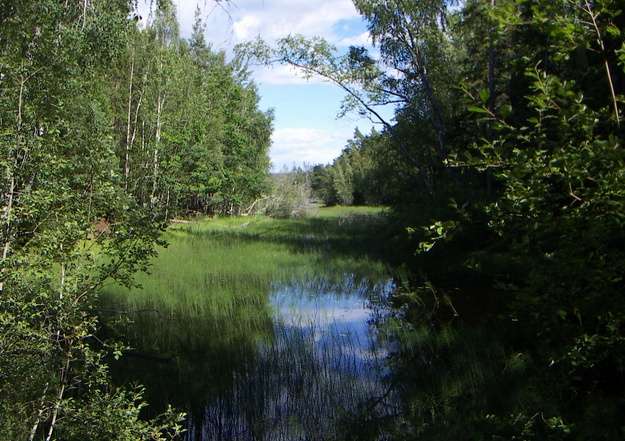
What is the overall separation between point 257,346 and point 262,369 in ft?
3.33

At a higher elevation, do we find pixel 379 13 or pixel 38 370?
pixel 379 13

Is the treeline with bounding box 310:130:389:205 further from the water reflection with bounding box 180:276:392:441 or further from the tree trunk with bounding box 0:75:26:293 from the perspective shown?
the tree trunk with bounding box 0:75:26:293

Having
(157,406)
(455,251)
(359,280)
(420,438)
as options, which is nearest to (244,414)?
(157,406)

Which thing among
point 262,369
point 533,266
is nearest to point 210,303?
point 262,369

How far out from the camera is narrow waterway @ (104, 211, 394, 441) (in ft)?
18.4

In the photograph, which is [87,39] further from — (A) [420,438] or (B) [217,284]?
(A) [420,438]

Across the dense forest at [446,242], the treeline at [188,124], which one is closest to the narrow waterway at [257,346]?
the dense forest at [446,242]

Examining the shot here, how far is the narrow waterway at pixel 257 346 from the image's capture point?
5613 mm

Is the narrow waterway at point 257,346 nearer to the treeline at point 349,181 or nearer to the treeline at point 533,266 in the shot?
the treeline at point 533,266

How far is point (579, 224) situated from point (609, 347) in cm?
83

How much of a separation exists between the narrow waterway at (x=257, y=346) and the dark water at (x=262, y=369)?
0.04ft

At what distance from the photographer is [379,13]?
55.6 feet

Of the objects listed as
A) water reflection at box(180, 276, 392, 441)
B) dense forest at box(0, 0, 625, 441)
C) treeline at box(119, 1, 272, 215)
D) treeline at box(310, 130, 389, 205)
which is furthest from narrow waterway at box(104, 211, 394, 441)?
treeline at box(310, 130, 389, 205)

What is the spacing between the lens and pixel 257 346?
7.81 meters
